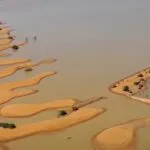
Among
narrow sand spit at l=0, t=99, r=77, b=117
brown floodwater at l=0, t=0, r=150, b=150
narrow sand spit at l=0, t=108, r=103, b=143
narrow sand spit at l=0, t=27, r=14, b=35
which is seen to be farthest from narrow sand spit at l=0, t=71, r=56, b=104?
narrow sand spit at l=0, t=27, r=14, b=35

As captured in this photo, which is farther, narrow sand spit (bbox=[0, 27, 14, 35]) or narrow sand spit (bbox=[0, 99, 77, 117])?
narrow sand spit (bbox=[0, 27, 14, 35])

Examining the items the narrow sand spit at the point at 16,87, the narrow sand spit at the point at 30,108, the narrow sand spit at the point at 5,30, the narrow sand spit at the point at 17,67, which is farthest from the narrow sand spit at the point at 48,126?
the narrow sand spit at the point at 5,30

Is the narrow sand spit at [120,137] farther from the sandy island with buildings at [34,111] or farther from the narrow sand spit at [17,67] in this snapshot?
the narrow sand spit at [17,67]

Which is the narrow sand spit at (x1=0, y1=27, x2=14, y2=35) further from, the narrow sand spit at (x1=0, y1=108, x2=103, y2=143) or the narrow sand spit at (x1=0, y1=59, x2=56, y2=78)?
the narrow sand spit at (x1=0, y1=108, x2=103, y2=143)

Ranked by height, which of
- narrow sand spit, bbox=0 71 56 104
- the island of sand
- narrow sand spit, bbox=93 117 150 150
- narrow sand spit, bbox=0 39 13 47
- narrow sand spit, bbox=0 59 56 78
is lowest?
narrow sand spit, bbox=0 39 13 47

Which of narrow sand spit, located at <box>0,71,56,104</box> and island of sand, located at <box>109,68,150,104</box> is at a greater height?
island of sand, located at <box>109,68,150,104</box>
